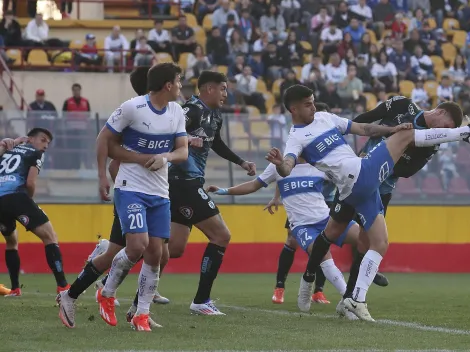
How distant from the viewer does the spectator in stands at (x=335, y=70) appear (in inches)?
1017

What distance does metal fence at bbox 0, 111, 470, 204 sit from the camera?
63.6 ft

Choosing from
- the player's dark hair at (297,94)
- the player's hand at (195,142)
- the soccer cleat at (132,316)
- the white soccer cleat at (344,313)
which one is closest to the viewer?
the soccer cleat at (132,316)

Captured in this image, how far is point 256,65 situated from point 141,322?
1677 centimetres

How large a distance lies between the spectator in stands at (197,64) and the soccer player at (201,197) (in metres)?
13.1

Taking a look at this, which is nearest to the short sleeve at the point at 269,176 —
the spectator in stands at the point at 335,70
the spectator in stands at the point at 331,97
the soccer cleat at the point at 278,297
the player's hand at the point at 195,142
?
the soccer cleat at the point at 278,297

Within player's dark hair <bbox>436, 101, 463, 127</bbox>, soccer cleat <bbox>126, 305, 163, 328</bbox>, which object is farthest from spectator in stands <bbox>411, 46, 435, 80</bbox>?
soccer cleat <bbox>126, 305, 163, 328</bbox>

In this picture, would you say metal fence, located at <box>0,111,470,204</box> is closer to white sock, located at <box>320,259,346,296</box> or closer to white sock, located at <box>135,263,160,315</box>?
white sock, located at <box>320,259,346,296</box>

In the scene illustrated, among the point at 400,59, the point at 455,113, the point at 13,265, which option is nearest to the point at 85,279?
the point at 455,113

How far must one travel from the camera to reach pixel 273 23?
2753cm

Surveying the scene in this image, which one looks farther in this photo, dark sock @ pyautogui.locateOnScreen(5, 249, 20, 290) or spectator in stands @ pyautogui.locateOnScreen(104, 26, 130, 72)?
spectator in stands @ pyautogui.locateOnScreen(104, 26, 130, 72)

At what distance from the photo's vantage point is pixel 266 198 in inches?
791

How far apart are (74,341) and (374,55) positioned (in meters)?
19.8

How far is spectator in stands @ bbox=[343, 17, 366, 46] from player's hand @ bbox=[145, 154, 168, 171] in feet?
62.1

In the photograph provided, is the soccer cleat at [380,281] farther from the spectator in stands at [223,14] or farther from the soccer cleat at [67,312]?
the spectator in stands at [223,14]
